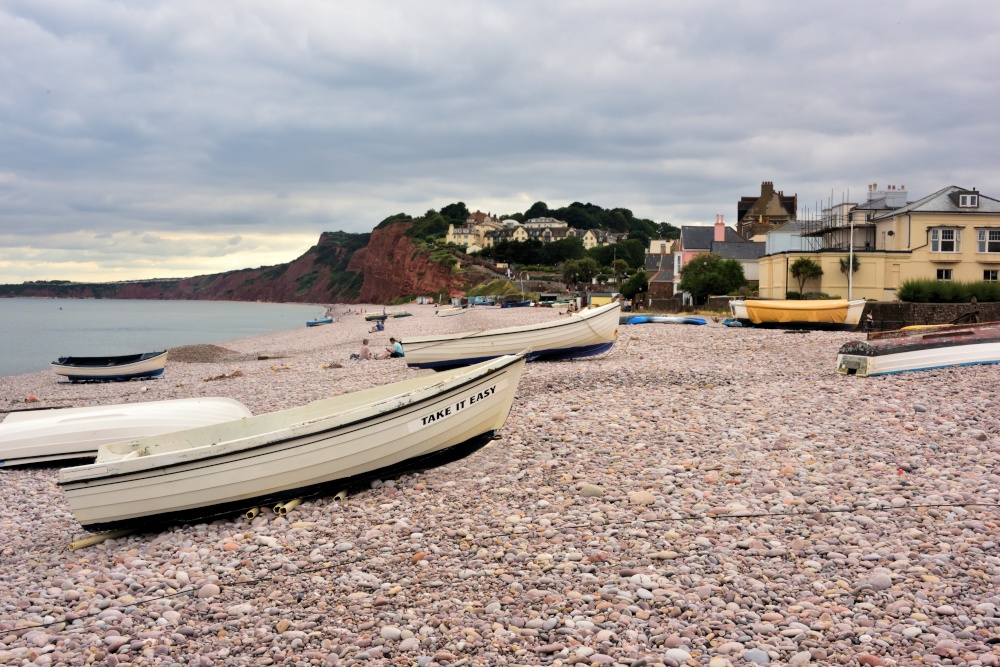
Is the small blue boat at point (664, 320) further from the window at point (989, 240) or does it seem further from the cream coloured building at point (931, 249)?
the window at point (989, 240)

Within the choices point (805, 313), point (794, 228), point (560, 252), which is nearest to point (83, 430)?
point (805, 313)

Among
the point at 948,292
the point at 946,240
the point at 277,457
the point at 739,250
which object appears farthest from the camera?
the point at 739,250

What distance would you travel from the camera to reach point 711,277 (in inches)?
2079

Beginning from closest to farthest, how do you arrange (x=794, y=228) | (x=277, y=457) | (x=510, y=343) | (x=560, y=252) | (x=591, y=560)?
(x=591, y=560) < (x=277, y=457) < (x=510, y=343) < (x=794, y=228) < (x=560, y=252)

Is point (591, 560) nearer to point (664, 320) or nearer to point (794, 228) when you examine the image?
point (664, 320)

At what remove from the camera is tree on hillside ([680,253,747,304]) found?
5291cm

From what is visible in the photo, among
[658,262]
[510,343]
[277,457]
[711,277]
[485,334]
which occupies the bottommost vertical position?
[277,457]

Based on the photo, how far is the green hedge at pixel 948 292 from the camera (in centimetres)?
3125

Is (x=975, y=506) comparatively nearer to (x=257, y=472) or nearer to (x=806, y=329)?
(x=257, y=472)

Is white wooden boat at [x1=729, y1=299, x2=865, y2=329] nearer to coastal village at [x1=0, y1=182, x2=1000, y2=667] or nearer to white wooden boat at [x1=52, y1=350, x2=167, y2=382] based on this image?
coastal village at [x1=0, y1=182, x2=1000, y2=667]

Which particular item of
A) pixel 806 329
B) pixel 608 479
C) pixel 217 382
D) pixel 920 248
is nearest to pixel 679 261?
pixel 920 248

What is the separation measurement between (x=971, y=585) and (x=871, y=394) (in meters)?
8.16

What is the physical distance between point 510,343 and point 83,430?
36.1 feet

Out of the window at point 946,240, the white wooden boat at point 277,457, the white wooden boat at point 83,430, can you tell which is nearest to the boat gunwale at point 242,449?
the white wooden boat at point 277,457
